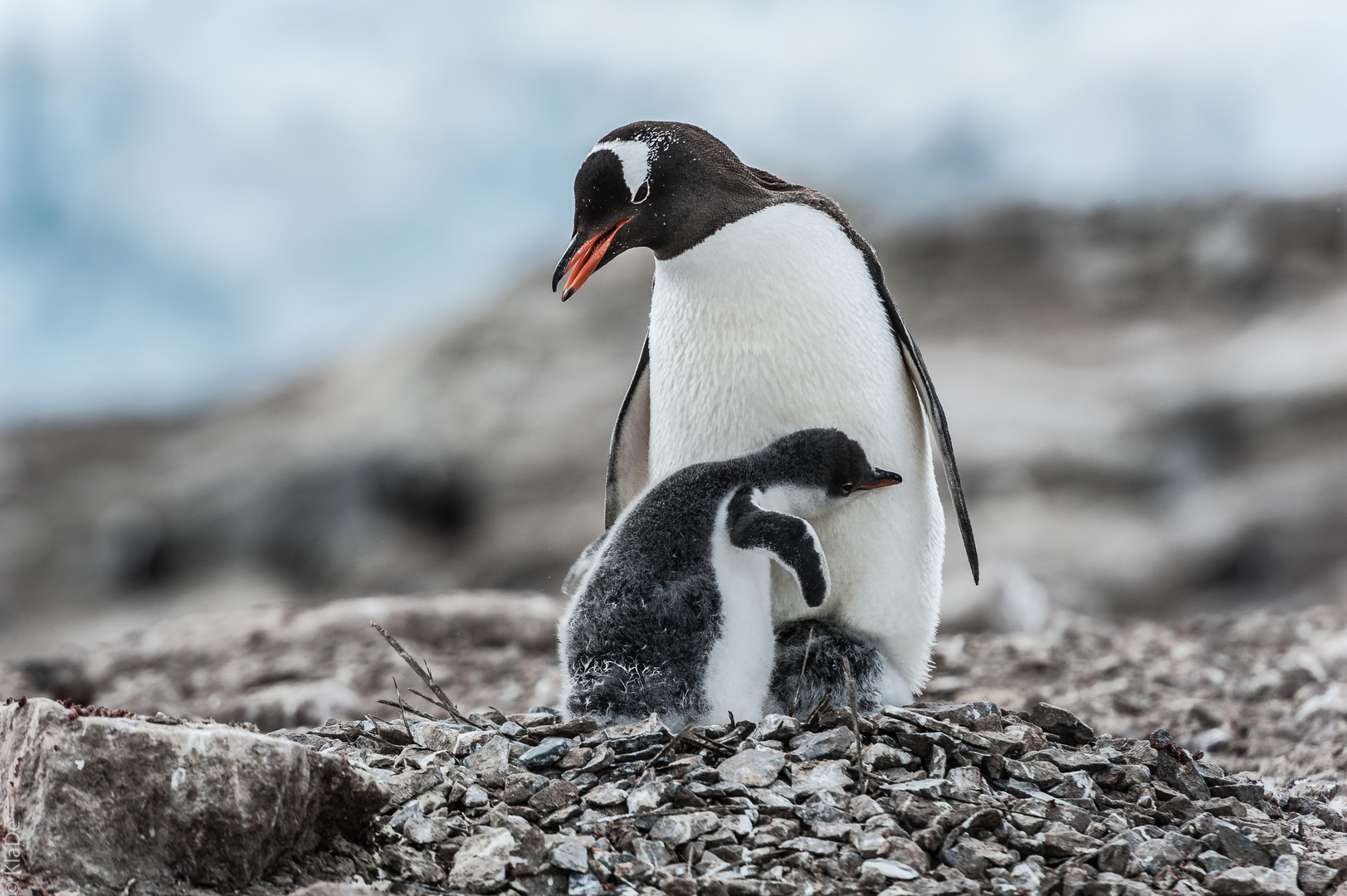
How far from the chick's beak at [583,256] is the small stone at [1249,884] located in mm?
1912

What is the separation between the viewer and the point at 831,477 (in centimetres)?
305

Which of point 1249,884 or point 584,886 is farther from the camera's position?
point 1249,884

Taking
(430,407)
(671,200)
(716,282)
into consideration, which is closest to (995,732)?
(716,282)

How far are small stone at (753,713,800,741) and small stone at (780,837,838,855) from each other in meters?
0.37

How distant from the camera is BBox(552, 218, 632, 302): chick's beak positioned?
307 cm

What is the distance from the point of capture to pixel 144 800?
219cm

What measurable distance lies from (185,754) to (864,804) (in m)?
1.31

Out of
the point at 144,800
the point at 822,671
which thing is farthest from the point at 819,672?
the point at 144,800

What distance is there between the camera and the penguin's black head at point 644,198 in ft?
10.3

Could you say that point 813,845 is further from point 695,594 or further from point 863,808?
point 695,594

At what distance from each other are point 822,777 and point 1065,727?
815mm

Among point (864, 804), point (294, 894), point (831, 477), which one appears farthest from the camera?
point (831, 477)

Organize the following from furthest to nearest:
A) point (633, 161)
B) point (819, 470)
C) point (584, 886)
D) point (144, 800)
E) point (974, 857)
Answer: point (633, 161) → point (819, 470) → point (974, 857) → point (584, 886) → point (144, 800)

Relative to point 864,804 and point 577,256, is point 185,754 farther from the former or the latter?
point 577,256
